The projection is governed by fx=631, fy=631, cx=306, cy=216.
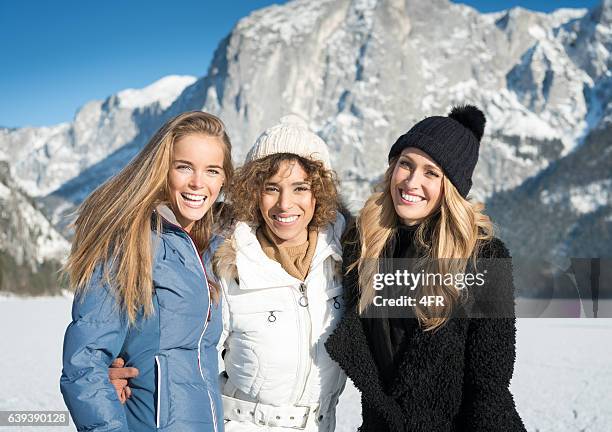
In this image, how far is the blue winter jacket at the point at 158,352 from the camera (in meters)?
2.80

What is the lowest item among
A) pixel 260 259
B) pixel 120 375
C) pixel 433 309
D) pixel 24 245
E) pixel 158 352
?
pixel 120 375

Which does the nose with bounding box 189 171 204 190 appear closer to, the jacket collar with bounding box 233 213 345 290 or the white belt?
the jacket collar with bounding box 233 213 345 290

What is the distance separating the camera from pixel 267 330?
3490 millimetres

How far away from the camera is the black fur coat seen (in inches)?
119

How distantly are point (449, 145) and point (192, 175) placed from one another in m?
1.37

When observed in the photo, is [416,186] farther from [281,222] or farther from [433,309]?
[281,222]

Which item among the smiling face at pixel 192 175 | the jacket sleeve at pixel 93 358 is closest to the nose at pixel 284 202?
the smiling face at pixel 192 175

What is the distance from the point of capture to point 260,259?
360 cm

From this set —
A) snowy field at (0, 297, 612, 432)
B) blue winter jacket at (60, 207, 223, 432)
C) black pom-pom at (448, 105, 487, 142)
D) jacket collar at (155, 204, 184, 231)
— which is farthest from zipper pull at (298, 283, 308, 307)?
snowy field at (0, 297, 612, 432)

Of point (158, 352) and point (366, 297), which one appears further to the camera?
point (366, 297)

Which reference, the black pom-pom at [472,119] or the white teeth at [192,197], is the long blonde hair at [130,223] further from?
the black pom-pom at [472,119]

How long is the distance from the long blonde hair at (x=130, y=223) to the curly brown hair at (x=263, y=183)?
14.6 inches

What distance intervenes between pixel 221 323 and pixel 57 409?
312 inches

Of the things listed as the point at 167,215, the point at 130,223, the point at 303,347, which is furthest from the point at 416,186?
the point at 130,223
